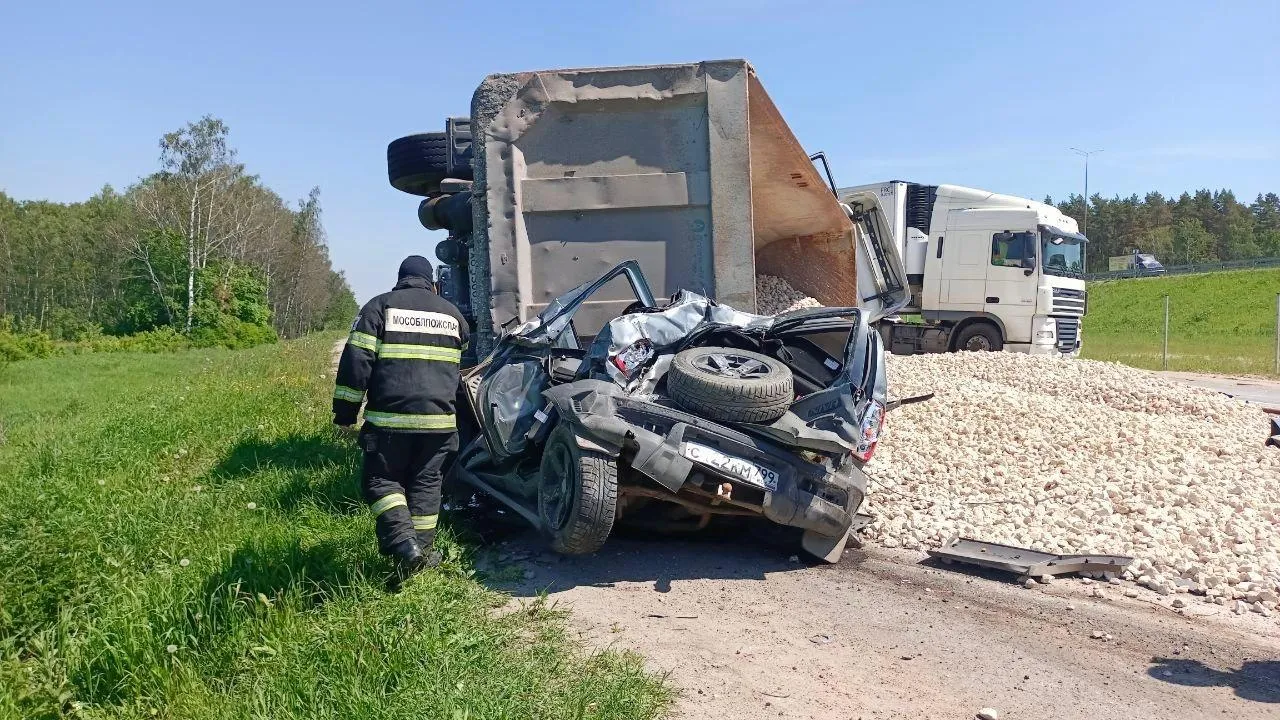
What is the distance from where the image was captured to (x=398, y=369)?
4.54m

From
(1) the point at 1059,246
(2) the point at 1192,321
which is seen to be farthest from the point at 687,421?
(2) the point at 1192,321

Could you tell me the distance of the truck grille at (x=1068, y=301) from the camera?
16703mm

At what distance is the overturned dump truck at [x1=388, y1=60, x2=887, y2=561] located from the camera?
480cm

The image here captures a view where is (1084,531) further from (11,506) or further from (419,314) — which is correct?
(11,506)

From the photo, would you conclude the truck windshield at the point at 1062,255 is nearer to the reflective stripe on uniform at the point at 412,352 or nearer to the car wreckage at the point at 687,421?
the car wreckage at the point at 687,421

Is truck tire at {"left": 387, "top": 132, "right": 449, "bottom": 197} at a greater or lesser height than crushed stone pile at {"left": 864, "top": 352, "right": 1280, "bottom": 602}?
greater

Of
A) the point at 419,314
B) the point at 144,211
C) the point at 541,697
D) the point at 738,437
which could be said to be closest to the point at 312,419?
the point at 419,314

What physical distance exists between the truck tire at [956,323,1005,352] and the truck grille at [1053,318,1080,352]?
1.00 m

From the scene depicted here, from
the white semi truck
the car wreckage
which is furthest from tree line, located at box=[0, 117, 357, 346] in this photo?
the car wreckage

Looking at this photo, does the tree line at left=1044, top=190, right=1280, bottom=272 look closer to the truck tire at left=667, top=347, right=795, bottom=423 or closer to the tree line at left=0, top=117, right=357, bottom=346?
the tree line at left=0, top=117, right=357, bottom=346

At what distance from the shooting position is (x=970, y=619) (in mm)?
4461

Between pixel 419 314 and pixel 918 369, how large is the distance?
796 cm

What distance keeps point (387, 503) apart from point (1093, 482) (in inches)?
194

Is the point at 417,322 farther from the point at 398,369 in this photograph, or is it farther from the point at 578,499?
the point at 578,499
